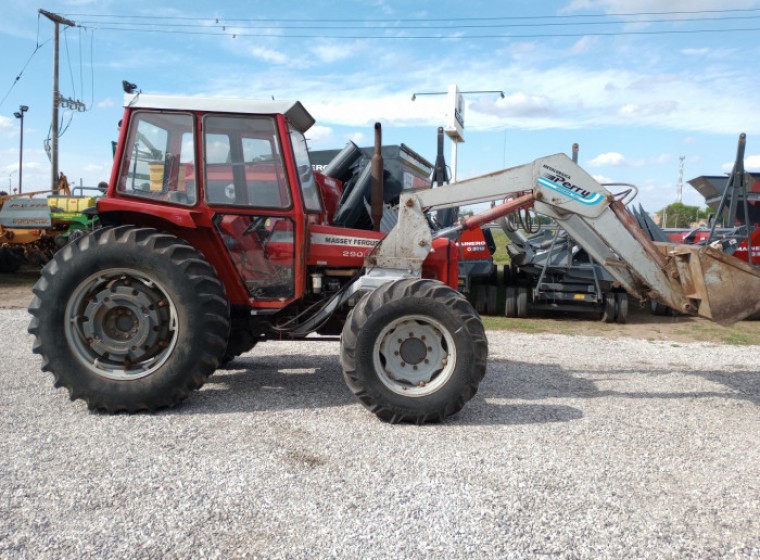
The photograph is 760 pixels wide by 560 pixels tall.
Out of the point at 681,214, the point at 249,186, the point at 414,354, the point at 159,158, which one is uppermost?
the point at 681,214

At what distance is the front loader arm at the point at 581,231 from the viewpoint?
541 cm

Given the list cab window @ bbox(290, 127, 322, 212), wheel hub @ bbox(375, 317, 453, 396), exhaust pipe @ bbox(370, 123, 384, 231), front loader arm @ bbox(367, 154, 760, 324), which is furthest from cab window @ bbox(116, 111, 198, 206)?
wheel hub @ bbox(375, 317, 453, 396)

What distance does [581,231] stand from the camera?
558cm

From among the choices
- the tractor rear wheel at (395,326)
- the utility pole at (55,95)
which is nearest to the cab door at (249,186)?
the tractor rear wheel at (395,326)

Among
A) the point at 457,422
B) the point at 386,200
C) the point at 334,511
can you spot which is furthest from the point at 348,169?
the point at 334,511

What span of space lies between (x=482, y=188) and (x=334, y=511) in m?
3.15

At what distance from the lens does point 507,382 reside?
635 centimetres

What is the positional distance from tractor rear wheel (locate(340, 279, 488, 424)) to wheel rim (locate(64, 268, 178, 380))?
1.43 metres

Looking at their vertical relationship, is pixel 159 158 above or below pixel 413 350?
above

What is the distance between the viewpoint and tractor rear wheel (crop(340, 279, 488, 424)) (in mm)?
4840

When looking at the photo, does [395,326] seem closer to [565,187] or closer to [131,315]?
[565,187]

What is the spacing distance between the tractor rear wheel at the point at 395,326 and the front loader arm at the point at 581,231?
2.12 ft

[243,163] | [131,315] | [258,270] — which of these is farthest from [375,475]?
[243,163]

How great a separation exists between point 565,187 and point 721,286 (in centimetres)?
153
